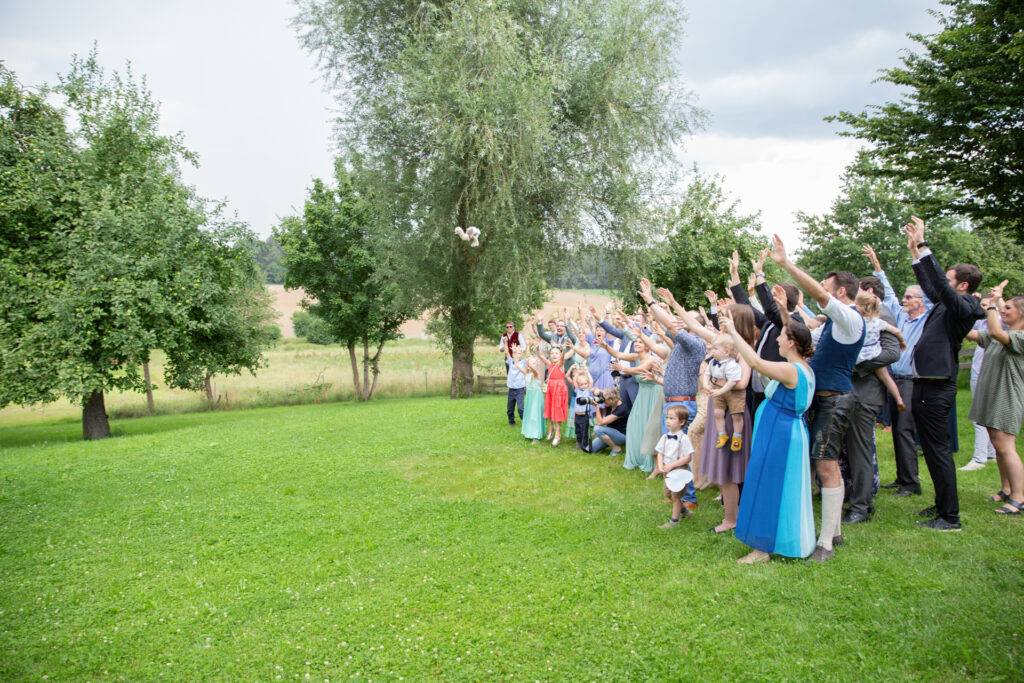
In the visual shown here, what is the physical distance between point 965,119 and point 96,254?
20536mm

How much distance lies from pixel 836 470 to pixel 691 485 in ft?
5.19

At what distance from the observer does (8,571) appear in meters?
6.16

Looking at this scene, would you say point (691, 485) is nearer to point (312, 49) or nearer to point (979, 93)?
point (979, 93)

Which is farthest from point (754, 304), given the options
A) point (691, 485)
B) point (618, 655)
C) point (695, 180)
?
point (695, 180)

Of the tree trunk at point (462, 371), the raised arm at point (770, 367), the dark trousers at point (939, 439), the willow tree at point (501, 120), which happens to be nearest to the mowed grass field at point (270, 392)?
the tree trunk at point (462, 371)

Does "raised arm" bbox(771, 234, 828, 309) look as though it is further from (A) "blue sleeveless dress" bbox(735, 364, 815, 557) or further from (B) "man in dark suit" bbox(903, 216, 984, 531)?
(B) "man in dark suit" bbox(903, 216, 984, 531)

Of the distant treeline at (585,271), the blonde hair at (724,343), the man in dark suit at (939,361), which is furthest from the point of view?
the distant treeline at (585,271)

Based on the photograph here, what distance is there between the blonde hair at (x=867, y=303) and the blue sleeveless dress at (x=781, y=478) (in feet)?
5.02

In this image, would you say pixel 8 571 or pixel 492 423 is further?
pixel 492 423

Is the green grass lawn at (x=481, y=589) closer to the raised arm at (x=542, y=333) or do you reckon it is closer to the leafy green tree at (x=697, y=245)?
the raised arm at (x=542, y=333)

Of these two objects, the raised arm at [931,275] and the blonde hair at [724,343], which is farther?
the blonde hair at [724,343]

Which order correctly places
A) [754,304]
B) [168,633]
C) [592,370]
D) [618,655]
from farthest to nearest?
[592,370] → [754,304] → [168,633] → [618,655]

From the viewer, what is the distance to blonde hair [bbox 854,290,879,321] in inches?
236

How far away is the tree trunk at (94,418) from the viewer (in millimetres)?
17953
